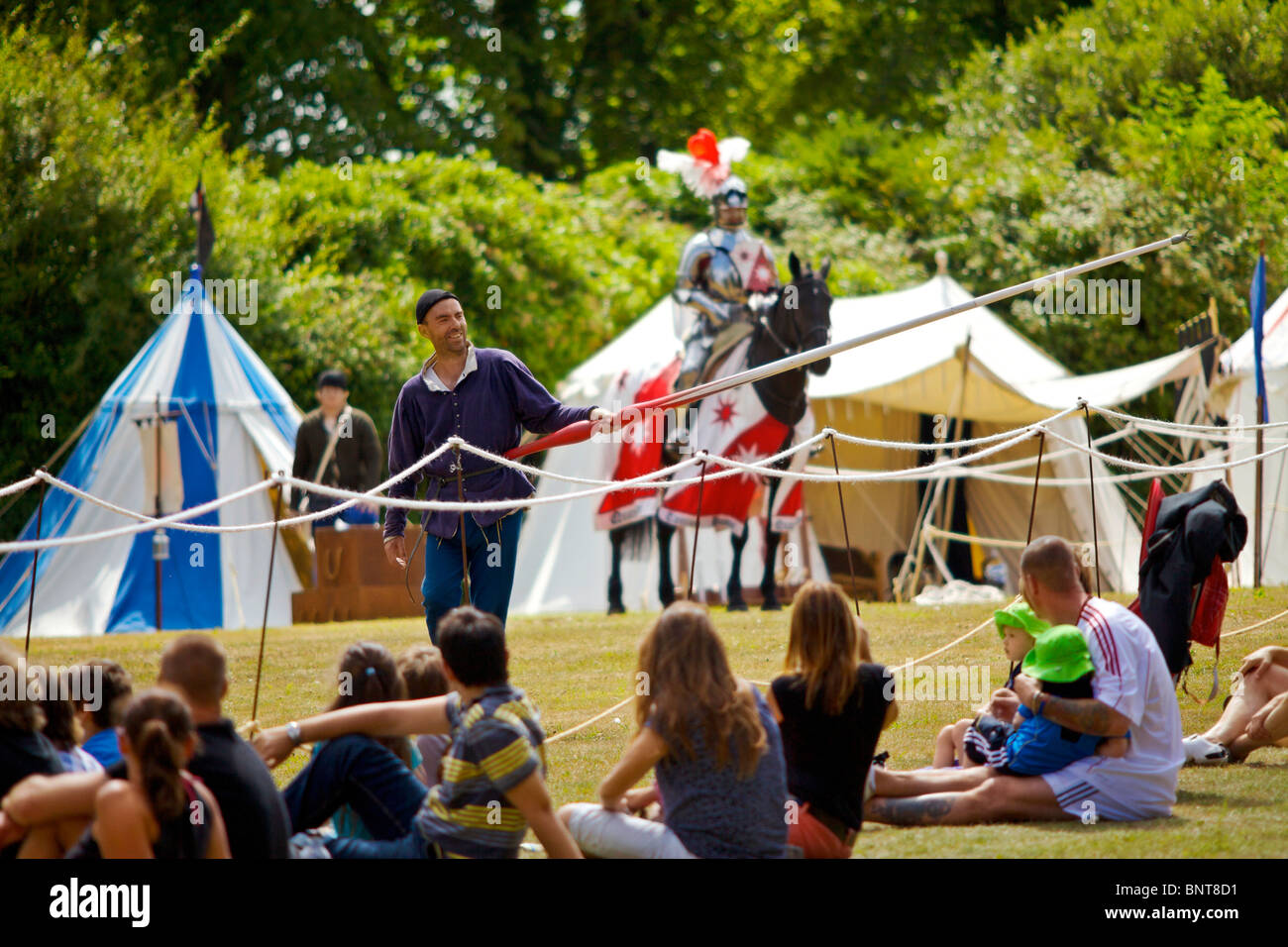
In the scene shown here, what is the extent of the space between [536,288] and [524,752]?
13.5 metres

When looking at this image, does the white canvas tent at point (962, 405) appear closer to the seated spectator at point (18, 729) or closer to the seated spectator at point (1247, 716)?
the seated spectator at point (1247, 716)

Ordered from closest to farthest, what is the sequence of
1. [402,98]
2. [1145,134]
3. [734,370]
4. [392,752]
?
1. [392,752]
2. [734,370]
3. [1145,134]
4. [402,98]

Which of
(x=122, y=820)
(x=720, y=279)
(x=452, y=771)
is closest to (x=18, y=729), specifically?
(x=122, y=820)

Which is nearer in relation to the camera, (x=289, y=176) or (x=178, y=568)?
(x=178, y=568)

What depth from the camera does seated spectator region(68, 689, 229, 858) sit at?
2.96m

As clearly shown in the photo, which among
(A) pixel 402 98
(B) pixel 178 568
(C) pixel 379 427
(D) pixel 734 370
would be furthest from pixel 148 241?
(A) pixel 402 98

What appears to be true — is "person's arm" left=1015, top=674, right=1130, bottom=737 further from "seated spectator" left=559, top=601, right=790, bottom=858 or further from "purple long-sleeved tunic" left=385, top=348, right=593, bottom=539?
"purple long-sleeved tunic" left=385, top=348, right=593, bottom=539

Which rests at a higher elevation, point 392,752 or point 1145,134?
point 1145,134

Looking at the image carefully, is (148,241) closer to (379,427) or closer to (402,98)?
(379,427)

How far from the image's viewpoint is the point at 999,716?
179 inches

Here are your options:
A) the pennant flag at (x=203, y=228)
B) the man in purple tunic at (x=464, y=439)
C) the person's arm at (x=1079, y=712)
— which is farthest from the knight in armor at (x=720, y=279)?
the person's arm at (x=1079, y=712)

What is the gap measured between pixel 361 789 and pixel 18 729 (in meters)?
0.80

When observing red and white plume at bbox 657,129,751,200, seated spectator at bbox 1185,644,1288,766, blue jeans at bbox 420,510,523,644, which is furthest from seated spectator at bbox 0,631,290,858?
red and white plume at bbox 657,129,751,200
